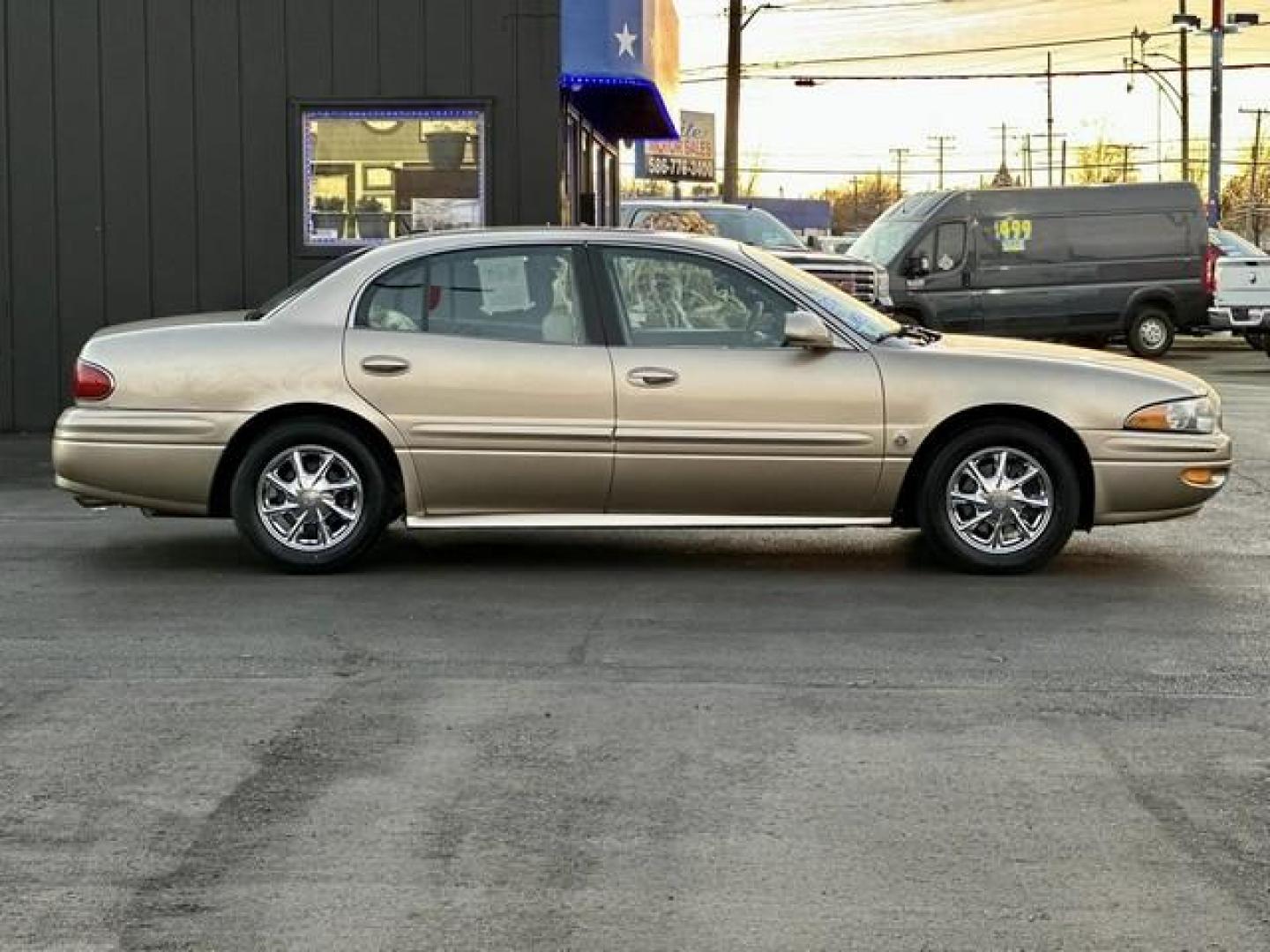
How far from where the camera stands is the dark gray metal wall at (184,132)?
46.6 ft

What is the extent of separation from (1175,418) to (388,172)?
732cm

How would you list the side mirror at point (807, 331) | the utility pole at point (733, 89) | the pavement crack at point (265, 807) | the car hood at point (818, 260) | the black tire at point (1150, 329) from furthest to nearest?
the utility pole at point (733, 89)
the black tire at point (1150, 329)
the car hood at point (818, 260)
the side mirror at point (807, 331)
the pavement crack at point (265, 807)

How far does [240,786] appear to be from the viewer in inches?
211

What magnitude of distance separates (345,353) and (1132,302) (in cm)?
2026

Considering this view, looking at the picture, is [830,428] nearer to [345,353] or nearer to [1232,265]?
[345,353]

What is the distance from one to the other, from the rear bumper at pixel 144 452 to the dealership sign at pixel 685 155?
169 ft

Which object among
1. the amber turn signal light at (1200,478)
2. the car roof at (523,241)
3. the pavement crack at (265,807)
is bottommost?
the pavement crack at (265,807)

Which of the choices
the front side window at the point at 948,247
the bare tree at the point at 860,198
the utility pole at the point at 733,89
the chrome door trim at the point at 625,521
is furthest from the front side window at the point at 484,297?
the bare tree at the point at 860,198

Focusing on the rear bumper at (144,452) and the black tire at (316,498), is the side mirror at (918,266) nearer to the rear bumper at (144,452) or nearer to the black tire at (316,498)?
the black tire at (316,498)

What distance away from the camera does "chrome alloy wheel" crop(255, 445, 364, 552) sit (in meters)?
8.66

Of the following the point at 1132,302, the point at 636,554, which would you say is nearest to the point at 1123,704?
the point at 636,554

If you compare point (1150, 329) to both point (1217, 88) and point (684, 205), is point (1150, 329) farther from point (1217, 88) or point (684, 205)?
point (1217, 88)

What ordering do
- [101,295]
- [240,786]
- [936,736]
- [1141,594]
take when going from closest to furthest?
[240,786]
[936,736]
[1141,594]
[101,295]

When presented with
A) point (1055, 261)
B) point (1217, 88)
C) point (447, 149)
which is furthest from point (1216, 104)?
point (447, 149)
